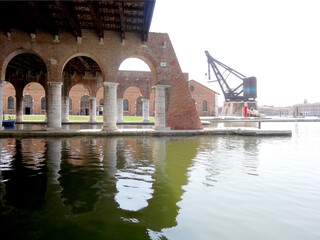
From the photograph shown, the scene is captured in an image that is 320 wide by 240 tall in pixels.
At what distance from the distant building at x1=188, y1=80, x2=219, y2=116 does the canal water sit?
138 feet

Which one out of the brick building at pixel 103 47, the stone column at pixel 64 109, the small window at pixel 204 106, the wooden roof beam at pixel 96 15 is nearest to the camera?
the wooden roof beam at pixel 96 15

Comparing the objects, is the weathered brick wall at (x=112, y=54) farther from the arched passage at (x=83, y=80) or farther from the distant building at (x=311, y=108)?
the distant building at (x=311, y=108)

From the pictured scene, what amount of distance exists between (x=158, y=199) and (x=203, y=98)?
151ft

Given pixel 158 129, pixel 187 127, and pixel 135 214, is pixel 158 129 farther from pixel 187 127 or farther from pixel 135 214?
pixel 135 214

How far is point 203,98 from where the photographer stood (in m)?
49.2

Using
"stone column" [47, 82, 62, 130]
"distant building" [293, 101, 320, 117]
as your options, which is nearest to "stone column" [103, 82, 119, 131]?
"stone column" [47, 82, 62, 130]

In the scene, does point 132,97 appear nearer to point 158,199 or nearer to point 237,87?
point 237,87

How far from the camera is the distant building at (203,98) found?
49031 mm

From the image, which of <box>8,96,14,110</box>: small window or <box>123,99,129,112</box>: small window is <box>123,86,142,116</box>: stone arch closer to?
<box>123,99,129,112</box>: small window

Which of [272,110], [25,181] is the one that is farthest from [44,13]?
[272,110]

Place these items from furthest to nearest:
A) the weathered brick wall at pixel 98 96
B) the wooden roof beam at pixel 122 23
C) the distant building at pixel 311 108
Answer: the distant building at pixel 311 108
the weathered brick wall at pixel 98 96
the wooden roof beam at pixel 122 23

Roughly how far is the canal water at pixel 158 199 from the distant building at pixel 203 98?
42.1 metres

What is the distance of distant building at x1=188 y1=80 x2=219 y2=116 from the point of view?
49.0 meters

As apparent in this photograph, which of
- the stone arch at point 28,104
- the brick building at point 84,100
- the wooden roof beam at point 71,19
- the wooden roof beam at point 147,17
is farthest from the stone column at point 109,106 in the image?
the stone arch at point 28,104
